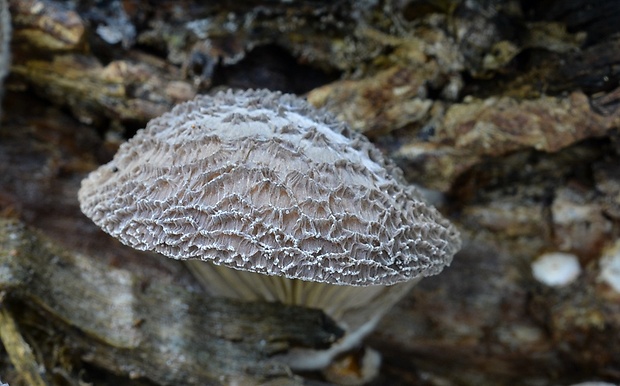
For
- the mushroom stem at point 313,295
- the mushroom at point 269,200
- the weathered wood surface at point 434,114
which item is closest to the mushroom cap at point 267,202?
the mushroom at point 269,200

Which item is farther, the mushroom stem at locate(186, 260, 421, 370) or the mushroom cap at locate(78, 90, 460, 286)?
the mushroom stem at locate(186, 260, 421, 370)

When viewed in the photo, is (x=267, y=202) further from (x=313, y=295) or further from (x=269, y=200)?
(x=313, y=295)

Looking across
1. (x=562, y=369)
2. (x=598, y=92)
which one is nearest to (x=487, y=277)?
(x=562, y=369)

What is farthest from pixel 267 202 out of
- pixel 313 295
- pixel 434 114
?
pixel 434 114

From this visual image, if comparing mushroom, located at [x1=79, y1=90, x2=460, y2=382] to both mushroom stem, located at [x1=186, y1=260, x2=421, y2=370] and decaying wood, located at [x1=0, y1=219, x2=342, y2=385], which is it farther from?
decaying wood, located at [x1=0, y1=219, x2=342, y2=385]

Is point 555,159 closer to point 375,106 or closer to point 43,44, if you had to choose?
point 375,106

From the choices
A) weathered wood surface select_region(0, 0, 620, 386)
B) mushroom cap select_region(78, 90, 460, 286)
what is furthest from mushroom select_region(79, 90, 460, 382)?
weathered wood surface select_region(0, 0, 620, 386)

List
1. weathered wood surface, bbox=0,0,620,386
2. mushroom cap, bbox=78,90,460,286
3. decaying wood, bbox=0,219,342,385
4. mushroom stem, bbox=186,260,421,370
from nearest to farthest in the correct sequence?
mushroom cap, bbox=78,90,460,286 < decaying wood, bbox=0,219,342,385 < mushroom stem, bbox=186,260,421,370 < weathered wood surface, bbox=0,0,620,386
